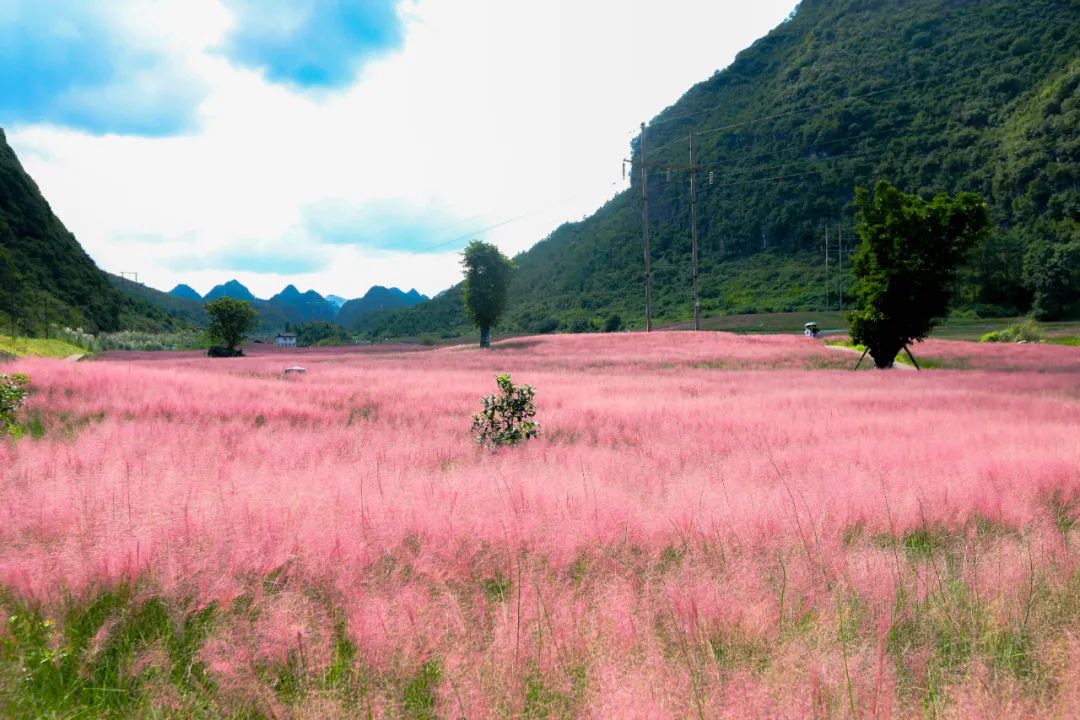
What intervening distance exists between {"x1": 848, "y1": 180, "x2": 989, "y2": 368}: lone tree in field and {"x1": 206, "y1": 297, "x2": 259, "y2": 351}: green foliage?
45.0m

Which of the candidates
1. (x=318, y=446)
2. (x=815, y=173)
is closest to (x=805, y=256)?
(x=815, y=173)

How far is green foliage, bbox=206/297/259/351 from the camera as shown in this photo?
46.7m

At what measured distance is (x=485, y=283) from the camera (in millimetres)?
54625

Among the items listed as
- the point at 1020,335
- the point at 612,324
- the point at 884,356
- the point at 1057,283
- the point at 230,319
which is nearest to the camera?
the point at 884,356

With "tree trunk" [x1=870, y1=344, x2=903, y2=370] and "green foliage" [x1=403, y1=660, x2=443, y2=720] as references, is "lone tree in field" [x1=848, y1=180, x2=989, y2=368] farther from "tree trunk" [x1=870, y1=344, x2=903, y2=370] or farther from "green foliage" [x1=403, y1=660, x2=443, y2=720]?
"green foliage" [x1=403, y1=660, x2=443, y2=720]

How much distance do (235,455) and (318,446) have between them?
3.98 feet

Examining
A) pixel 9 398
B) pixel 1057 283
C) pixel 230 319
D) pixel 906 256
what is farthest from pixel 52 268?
pixel 1057 283

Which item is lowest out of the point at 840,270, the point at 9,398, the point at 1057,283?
the point at 9,398

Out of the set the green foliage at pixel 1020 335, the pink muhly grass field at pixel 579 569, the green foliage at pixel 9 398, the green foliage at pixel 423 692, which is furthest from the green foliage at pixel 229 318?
the green foliage at pixel 1020 335

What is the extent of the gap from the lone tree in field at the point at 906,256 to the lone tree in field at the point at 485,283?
35723mm

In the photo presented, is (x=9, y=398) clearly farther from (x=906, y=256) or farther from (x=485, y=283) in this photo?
(x=485, y=283)

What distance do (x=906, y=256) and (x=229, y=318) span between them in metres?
48.0

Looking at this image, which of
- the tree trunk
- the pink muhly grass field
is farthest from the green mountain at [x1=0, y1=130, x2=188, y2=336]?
the tree trunk

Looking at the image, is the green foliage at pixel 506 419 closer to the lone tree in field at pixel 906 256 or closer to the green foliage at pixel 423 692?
the green foliage at pixel 423 692
